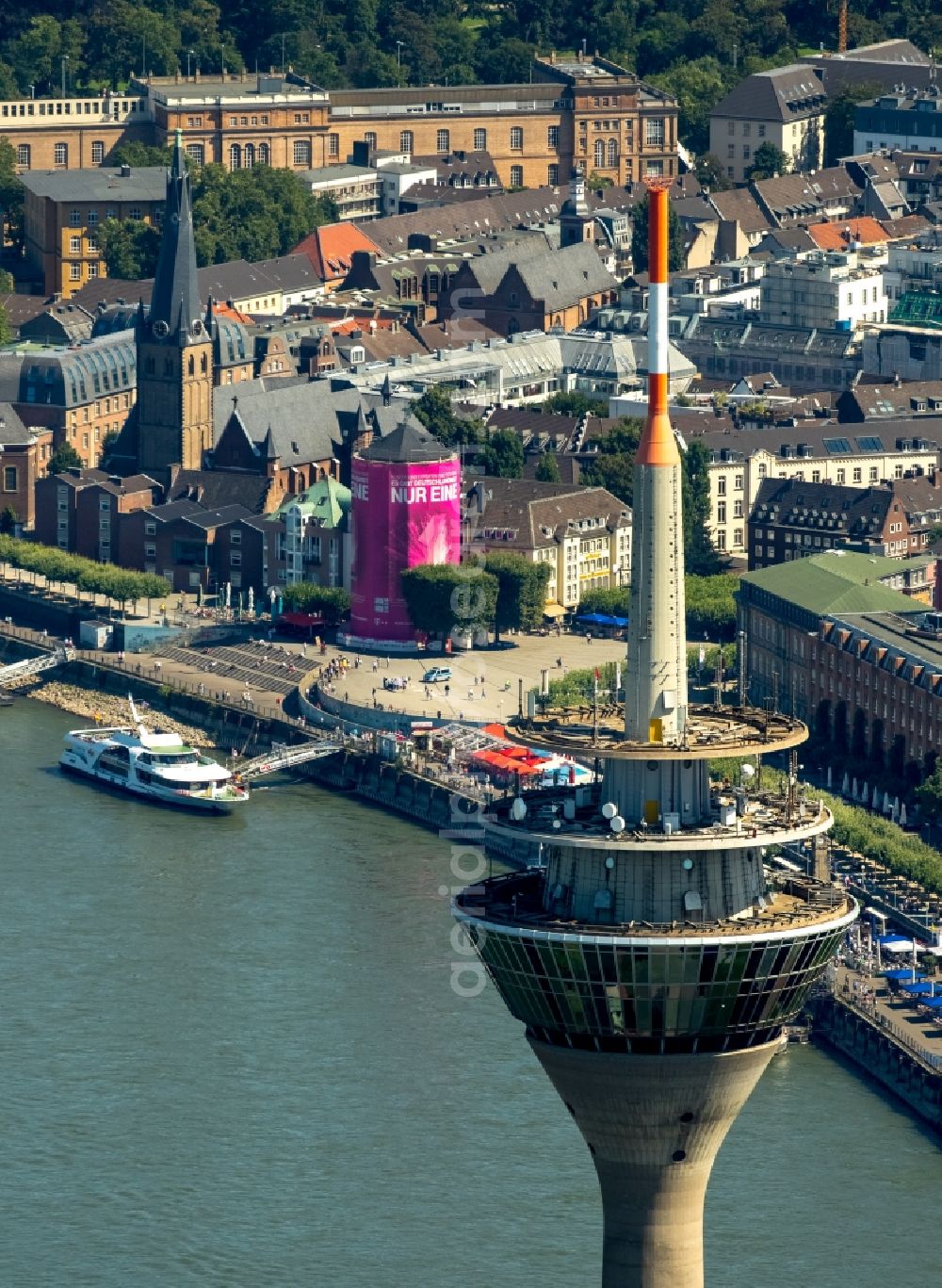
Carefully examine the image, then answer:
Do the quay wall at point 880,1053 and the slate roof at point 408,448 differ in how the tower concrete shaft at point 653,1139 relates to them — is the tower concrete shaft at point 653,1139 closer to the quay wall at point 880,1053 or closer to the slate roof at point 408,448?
the quay wall at point 880,1053

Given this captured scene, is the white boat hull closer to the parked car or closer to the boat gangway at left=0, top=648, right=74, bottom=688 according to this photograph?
the boat gangway at left=0, top=648, right=74, bottom=688

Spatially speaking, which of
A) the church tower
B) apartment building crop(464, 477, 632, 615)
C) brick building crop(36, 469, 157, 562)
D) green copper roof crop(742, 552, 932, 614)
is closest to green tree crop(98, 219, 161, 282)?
the church tower

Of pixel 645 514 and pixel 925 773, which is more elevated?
pixel 645 514

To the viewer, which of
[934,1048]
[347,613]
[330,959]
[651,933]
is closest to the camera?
[651,933]

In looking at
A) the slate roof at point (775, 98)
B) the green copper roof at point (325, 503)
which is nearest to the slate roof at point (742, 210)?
the slate roof at point (775, 98)

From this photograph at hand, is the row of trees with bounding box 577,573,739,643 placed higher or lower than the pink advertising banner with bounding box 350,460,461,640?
lower

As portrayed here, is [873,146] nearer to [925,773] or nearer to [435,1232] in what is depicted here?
[925,773]

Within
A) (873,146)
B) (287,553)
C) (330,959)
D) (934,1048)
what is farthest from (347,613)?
(873,146)
